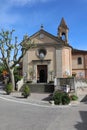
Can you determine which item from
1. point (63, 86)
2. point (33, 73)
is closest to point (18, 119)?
point (63, 86)

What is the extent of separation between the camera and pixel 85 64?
47906mm

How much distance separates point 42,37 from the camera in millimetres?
43219

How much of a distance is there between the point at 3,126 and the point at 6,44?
2192cm

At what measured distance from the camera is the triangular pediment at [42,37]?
43.0 meters

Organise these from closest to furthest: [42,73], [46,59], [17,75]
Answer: [17,75] < [46,59] < [42,73]

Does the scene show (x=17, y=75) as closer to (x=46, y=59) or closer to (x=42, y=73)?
(x=42, y=73)

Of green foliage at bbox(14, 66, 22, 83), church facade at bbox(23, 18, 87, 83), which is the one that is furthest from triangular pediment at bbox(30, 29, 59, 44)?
green foliage at bbox(14, 66, 22, 83)

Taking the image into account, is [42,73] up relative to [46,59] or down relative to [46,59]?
down

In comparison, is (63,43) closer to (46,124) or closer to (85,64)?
(85,64)

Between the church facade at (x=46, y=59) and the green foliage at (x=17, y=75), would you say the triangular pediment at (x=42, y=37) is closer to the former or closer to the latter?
the church facade at (x=46, y=59)

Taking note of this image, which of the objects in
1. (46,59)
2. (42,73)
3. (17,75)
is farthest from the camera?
(42,73)

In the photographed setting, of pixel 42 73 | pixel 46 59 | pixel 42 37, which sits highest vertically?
pixel 42 37

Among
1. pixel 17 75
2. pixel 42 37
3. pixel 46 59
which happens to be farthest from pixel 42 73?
pixel 42 37

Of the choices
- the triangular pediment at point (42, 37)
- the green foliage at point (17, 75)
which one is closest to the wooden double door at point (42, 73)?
the green foliage at point (17, 75)
